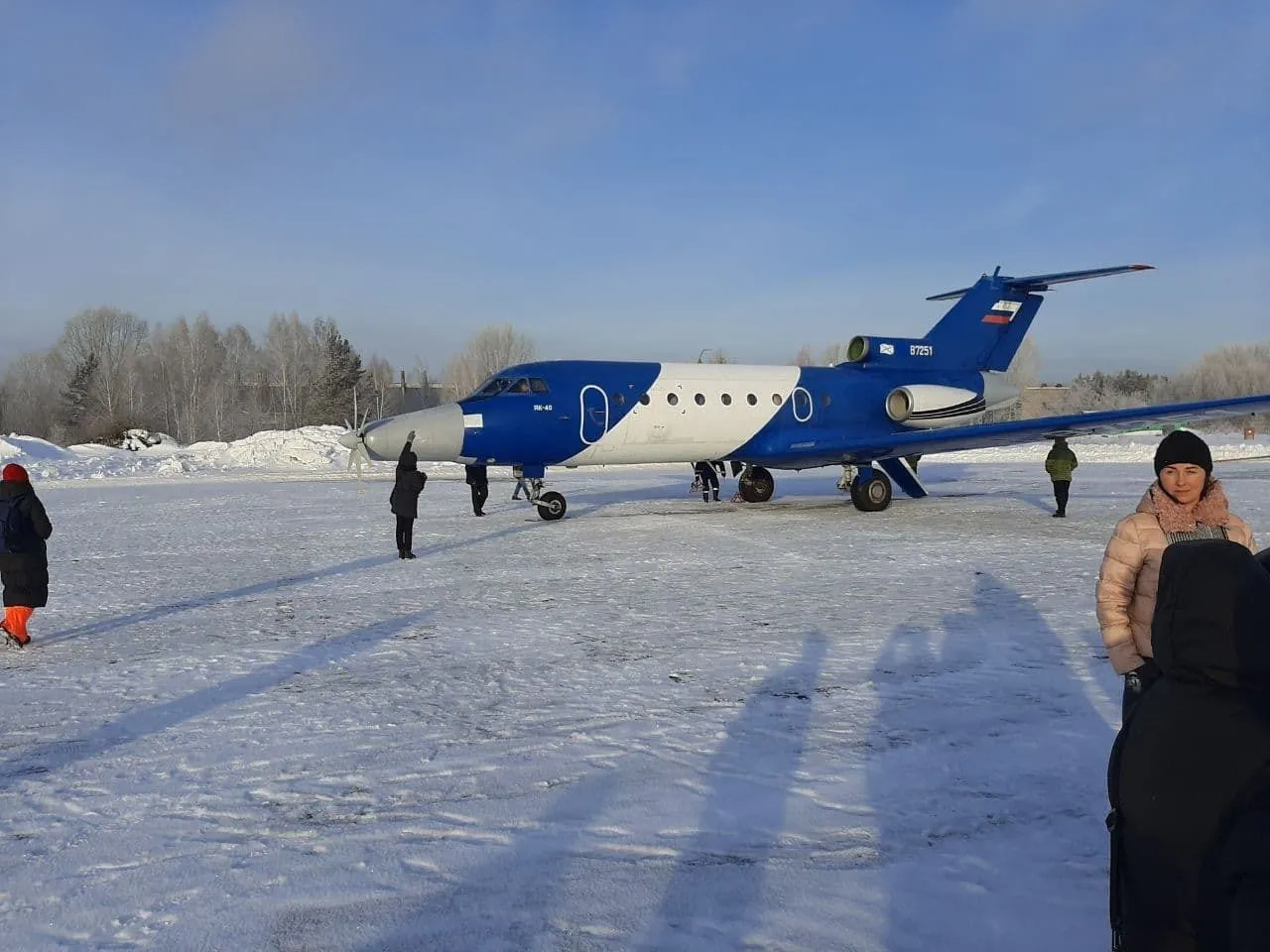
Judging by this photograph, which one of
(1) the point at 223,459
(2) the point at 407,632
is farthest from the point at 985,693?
(1) the point at 223,459

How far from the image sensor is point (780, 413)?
17.6 meters

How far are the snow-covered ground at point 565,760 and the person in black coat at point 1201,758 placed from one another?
49.7 inches

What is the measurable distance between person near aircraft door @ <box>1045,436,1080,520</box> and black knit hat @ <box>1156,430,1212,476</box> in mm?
12399

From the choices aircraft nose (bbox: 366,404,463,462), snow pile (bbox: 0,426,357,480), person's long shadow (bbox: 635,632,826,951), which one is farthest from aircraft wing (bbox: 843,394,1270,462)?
snow pile (bbox: 0,426,357,480)

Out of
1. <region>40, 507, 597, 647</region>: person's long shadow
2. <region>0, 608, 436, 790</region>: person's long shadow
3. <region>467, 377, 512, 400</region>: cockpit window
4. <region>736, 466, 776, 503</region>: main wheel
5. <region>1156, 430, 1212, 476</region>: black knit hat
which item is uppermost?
<region>467, 377, 512, 400</region>: cockpit window

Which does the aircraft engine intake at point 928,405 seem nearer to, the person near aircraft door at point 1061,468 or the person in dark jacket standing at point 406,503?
the person near aircraft door at point 1061,468

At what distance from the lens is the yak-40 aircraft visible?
14828 millimetres

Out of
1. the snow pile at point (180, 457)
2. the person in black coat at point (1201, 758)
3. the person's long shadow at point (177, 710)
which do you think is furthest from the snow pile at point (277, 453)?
the person in black coat at point (1201, 758)

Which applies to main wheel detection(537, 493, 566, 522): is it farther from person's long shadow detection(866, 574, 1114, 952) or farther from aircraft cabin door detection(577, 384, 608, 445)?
person's long shadow detection(866, 574, 1114, 952)

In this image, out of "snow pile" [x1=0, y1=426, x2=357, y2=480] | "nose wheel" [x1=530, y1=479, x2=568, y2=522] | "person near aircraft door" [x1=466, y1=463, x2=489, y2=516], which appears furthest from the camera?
"snow pile" [x1=0, y1=426, x2=357, y2=480]

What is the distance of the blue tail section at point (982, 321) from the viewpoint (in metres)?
20.3

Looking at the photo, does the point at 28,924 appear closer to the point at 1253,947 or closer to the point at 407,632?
the point at 1253,947

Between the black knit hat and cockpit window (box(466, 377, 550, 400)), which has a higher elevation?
cockpit window (box(466, 377, 550, 400))

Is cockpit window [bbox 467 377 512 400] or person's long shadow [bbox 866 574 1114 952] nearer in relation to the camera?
person's long shadow [bbox 866 574 1114 952]
